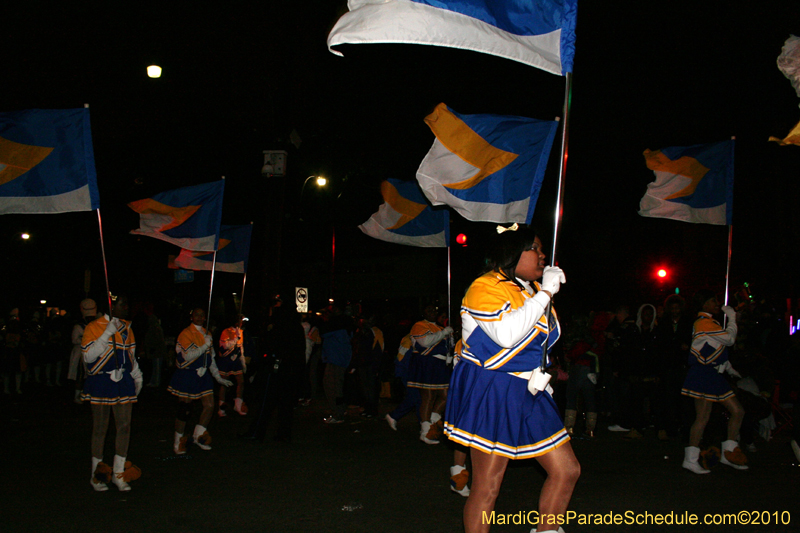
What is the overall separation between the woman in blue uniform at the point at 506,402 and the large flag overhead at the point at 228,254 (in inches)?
376

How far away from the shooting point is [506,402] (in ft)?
12.2

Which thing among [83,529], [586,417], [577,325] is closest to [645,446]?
[586,417]

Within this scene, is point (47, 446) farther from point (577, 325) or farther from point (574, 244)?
point (574, 244)

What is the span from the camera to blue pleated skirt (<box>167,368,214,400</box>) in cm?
798

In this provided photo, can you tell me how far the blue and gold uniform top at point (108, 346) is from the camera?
633cm

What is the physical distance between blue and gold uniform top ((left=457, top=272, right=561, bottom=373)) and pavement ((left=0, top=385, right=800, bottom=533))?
2.11 meters

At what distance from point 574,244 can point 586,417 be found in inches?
852

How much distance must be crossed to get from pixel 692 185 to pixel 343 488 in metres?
5.70

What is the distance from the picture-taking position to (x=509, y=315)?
362cm

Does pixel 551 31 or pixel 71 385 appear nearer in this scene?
pixel 551 31

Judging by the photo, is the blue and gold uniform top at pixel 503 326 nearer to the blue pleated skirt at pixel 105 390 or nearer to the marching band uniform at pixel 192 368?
the blue pleated skirt at pixel 105 390

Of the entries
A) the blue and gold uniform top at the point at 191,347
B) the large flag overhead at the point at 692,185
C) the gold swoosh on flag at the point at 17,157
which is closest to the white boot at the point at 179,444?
the blue and gold uniform top at the point at 191,347

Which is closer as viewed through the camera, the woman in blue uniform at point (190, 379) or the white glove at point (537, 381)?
the white glove at point (537, 381)

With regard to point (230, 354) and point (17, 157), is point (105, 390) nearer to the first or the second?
point (17, 157)
